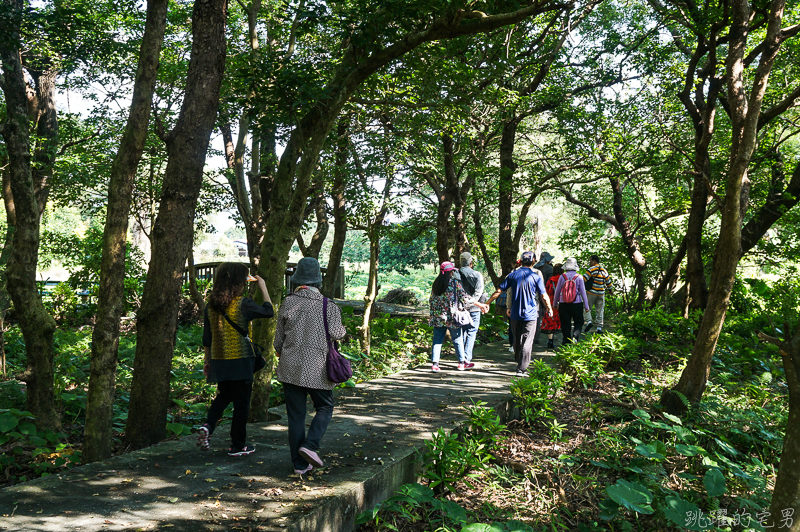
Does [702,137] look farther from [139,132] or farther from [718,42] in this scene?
[139,132]

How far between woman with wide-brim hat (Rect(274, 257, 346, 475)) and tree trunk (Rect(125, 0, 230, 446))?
135 cm

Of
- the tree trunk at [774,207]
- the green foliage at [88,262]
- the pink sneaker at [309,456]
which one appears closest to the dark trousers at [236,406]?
the pink sneaker at [309,456]

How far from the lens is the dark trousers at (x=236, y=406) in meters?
4.63

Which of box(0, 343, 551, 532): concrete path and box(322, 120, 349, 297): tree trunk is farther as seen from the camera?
box(322, 120, 349, 297): tree trunk

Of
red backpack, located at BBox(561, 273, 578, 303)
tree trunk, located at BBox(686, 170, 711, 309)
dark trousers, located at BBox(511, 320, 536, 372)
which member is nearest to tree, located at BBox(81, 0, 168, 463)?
dark trousers, located at BBox(511, 320, 536, 372)

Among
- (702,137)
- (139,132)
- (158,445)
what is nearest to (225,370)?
(158,445)

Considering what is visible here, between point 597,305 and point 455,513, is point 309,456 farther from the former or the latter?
point 597,305

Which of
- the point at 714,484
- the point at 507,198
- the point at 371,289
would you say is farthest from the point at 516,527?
the point at 507,198

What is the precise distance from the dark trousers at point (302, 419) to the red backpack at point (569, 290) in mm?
6518

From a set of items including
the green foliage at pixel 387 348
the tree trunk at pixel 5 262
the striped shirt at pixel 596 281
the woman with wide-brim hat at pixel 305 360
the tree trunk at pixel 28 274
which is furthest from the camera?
the striped shirt at pixel 596 281

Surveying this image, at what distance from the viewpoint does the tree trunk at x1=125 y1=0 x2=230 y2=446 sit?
5.09 m

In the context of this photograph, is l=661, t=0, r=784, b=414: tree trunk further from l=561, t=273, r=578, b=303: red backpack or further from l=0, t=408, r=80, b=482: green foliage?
l=0, t=408, r=80, b=482: green foliage

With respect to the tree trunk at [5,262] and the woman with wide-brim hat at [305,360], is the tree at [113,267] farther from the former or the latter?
the tree trunk at [5,262]

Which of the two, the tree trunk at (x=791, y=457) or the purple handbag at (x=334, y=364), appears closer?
the tree trunk at (x=791, y=457)
